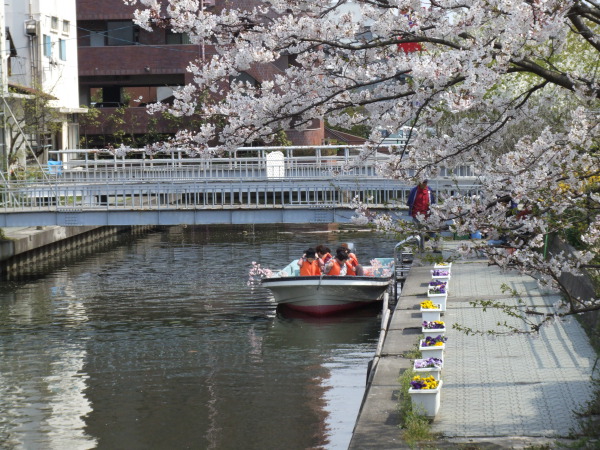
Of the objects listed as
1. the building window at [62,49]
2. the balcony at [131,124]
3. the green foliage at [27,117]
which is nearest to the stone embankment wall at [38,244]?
the green foliage at [27,117]

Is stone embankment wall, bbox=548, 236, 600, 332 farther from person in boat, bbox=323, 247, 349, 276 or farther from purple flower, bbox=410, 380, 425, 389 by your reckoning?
person in boat, bbox=323, 247, 349, 276

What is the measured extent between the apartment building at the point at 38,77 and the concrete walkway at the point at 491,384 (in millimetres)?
28489

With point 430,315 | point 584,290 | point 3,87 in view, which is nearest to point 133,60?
point 3,87

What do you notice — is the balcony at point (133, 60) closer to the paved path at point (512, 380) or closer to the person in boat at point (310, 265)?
the person in boat at point (310, 265)

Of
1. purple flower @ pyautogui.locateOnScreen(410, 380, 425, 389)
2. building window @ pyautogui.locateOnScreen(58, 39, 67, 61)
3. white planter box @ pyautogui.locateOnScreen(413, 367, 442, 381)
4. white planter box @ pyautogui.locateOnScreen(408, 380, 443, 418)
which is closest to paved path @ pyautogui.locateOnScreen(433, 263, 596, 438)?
white planter box @ pyautogui.locateOnScreen(408, 380, 443, 418)

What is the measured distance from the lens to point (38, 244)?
39.2m

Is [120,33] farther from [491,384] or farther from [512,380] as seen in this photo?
[491,384]

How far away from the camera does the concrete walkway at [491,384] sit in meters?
11.6

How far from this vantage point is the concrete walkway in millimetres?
11609

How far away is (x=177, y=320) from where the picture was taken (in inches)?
1048

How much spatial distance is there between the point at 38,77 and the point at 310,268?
2921cm

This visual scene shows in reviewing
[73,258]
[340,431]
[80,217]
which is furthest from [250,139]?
[73,258]

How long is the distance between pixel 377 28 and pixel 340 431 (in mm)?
7753

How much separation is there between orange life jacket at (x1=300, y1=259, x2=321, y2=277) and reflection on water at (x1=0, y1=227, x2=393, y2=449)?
3.93ft
